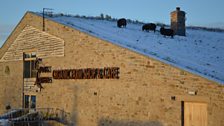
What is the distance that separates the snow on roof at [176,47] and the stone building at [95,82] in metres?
0.46

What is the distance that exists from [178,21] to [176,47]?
Answer: 15.6ft

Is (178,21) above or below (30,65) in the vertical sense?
above

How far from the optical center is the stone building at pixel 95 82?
13.9 m

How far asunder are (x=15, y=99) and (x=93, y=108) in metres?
9.27

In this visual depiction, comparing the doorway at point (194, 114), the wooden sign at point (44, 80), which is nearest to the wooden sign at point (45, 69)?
the wooden sign at point (44, 80)

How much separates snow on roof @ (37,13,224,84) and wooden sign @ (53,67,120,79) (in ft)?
4.45

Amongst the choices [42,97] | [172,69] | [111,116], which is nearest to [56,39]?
[42,97]

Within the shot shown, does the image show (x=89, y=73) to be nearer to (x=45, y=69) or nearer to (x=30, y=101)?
(x=45, y=69)

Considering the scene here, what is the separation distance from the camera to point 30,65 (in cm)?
2481

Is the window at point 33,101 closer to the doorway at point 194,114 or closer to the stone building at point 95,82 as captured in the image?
the stone building at point 95,82

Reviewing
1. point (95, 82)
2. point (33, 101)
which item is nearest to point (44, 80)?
point (33, 101)

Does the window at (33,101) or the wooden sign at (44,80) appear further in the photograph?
the window at (33,101)

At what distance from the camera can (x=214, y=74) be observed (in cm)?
1441

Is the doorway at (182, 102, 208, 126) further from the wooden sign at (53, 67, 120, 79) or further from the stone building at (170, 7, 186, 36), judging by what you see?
the stone building at (170, 7, 186, 36)
